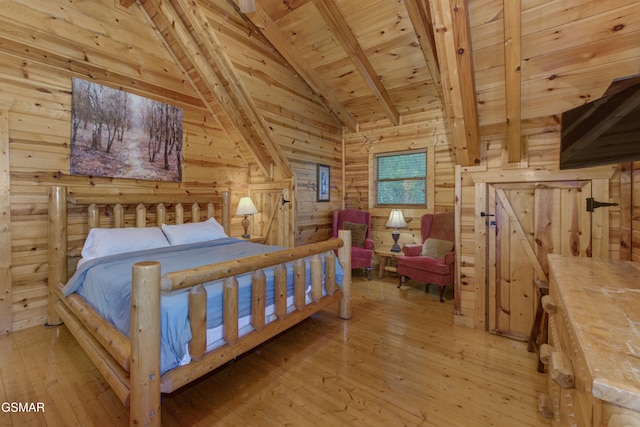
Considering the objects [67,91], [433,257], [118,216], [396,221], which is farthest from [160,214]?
[433,257]

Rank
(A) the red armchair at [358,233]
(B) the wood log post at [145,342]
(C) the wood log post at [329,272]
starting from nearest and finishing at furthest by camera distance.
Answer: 1. (B) the wood log post at [145,342]
2. (C) the wood log post at [329,272]
3. (A) the red armchair at [358,233]

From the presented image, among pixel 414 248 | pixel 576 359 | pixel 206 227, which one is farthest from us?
pixel 414 248

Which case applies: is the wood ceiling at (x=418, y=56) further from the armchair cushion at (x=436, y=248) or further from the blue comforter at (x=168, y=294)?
the blue comforter at (x=168, y=294)

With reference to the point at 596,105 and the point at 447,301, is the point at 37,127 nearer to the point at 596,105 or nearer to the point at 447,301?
the point at 596,105

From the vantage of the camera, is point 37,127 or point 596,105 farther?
point 37,127

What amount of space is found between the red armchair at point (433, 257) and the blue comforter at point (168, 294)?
1.35 m

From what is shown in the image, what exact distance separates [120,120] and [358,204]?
378cm

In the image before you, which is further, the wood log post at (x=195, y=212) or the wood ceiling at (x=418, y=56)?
the wood log post at (x=195, y=212)

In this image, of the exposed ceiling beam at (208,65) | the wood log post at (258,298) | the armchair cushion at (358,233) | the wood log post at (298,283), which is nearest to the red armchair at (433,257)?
the armchair cushion at (358,233)

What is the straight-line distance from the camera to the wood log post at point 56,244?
8.77ft

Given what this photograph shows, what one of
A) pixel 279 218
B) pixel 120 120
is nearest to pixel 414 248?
pixel 279 218

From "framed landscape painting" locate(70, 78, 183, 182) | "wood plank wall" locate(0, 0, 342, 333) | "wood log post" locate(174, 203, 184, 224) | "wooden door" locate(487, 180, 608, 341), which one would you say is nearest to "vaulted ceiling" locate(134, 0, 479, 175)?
"wood plank wall" locate(0, 0, 342, 333)

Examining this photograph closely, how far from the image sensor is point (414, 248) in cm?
410

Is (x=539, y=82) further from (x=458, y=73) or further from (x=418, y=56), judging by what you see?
(x=418, y=56)
